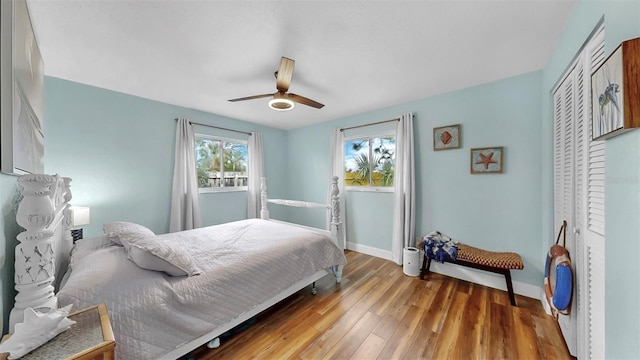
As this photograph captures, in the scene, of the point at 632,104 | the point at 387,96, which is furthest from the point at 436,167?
the point at 632,104

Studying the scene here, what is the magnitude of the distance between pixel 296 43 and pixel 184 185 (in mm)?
2674

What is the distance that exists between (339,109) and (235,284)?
2.86 metres

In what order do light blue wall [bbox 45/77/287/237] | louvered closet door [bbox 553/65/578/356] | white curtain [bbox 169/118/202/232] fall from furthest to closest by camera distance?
white curtain [bbox 169/118/202/232] → light blue wall [bbox 45/77/287/237] → louvered closet door [bbox 553/65/578/356]

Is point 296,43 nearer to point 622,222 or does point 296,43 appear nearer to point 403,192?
point 622,222

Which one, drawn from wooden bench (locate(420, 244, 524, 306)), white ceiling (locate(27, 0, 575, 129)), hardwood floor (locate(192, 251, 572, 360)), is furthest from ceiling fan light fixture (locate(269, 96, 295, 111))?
wooden bench (locate(420, 244, 524, 306))

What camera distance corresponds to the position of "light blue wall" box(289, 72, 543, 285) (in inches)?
91.0

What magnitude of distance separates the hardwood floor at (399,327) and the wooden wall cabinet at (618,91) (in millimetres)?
1631

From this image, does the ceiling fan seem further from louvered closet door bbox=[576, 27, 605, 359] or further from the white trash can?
the white trash can

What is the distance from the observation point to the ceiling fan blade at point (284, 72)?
1795 millimetres

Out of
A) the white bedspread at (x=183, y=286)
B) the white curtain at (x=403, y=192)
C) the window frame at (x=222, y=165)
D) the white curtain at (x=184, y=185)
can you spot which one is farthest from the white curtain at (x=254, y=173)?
the white curtain at (x=403, y=192)

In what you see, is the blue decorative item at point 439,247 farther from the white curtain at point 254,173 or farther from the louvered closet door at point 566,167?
the white curtain at point 254,173

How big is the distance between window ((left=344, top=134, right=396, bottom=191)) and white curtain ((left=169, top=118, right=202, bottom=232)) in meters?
2.51

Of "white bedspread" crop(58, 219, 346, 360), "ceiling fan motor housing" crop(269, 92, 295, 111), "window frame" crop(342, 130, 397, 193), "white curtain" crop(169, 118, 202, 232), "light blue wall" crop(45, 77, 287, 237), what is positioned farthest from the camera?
"window frame" crop(342, 130, 397, 193)

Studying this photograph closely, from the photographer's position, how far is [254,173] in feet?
13.6
